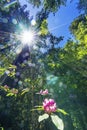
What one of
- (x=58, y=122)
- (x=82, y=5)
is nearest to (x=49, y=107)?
(x=58, y=122)

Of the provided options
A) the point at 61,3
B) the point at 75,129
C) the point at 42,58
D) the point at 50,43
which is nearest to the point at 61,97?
the point at 75,129

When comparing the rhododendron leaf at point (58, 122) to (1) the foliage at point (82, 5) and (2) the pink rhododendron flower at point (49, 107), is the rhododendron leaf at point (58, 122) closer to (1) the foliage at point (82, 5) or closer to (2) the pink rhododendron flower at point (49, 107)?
(2) the pink rhododendron flower at point (49, 107)

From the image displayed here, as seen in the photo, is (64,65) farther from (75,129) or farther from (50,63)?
(75,129)

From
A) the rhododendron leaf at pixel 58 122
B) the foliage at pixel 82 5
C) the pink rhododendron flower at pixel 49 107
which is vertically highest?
the foliage at pixel 82 5

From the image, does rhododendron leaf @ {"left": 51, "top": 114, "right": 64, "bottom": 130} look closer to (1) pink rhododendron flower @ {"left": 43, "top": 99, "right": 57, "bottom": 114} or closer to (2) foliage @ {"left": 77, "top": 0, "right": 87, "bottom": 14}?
(1) pink rhododendron flower @ {"left": 43, "top": 99, "right": 57, "bottom": 114}

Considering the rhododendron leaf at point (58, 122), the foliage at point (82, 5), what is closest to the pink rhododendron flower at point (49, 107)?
the rhododendron leaf at point (58, 122)

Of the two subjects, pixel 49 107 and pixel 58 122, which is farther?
pixel 49 107

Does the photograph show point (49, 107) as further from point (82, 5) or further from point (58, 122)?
point (82, 5)

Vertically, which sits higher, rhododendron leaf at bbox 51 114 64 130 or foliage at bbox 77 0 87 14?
foliage at bbox 77 0 87 14

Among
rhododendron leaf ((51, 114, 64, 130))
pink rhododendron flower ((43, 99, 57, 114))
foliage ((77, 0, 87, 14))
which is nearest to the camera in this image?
rhododendron leaf ((51, 114, 64, 130))

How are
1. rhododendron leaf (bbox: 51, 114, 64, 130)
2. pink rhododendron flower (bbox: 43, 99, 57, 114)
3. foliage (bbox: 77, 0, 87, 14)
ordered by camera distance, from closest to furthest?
rhododendron leaf (bbox: 51, 114, 64, 130), pink rhododendron flower (bbox: 43, 99, 57, 114), foliage (bbox: 77, 0, 87, 14)

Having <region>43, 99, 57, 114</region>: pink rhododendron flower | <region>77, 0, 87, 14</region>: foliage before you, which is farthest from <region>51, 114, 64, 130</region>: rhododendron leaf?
<region>77, 0, 87, 14</region>: foliage

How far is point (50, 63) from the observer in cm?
2448

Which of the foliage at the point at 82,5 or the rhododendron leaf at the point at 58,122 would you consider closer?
the rhododendron leaf at the point at 58,122
